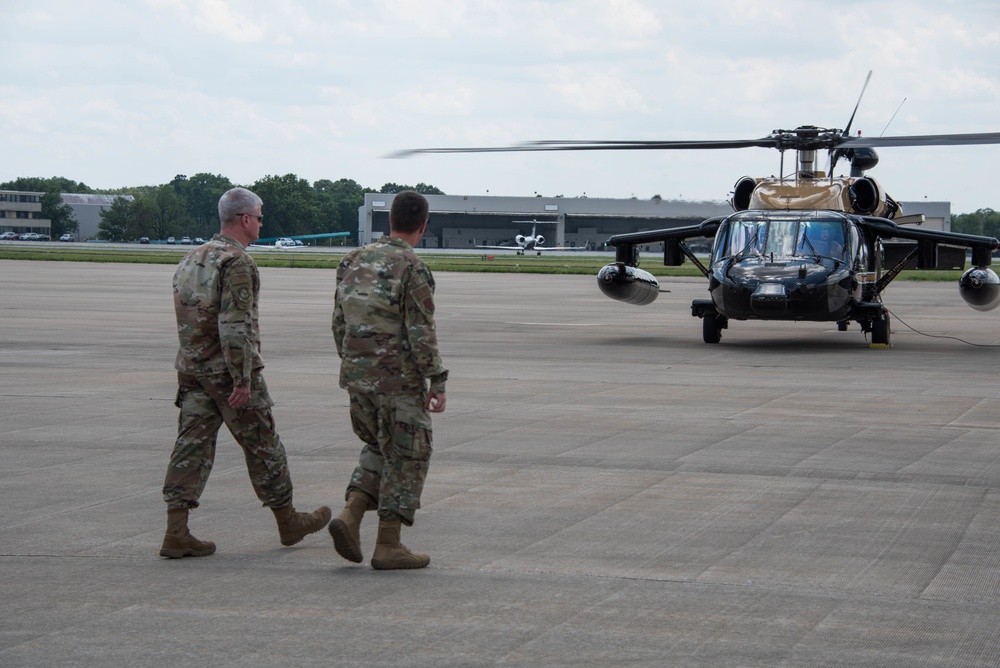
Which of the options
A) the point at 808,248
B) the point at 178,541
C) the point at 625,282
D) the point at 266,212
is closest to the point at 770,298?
the point at 808,248

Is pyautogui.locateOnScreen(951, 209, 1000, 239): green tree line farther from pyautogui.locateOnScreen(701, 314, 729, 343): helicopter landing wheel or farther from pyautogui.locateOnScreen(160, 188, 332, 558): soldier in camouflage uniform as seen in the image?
pyautogui.locateOnScreen(160, 188, 332, 558): soldier in camouflage uniform

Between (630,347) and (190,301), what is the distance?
14.2m

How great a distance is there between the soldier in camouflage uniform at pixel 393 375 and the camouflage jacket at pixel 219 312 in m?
0.59

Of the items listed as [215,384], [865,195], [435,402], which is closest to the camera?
[435,402]

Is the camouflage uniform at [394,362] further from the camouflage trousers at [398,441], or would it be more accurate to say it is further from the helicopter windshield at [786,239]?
the helicopter windshield at [786,239]

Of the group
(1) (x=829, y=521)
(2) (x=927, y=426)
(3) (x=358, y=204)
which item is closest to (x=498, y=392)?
(2) (x=927, y=426)

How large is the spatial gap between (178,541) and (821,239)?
52.6 ft

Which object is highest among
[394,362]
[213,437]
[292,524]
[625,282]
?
[394,362]

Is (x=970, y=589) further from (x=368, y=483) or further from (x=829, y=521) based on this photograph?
(x=368, y=483)

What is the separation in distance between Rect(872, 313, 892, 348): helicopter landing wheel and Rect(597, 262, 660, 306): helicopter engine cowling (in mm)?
4302

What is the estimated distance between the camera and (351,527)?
6.46 metres

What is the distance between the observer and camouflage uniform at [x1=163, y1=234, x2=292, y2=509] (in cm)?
679

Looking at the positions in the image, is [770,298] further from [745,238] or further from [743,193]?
[743,193]

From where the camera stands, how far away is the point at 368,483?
6.64 m
